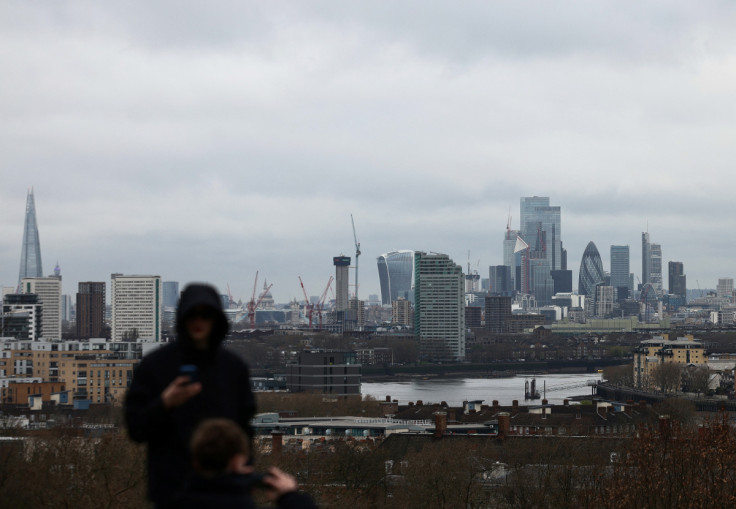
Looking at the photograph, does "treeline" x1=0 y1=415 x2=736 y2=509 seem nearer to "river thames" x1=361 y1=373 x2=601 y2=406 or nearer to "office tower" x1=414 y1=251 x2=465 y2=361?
"river thames" x1=361 y1=373 x2=601 y2=406

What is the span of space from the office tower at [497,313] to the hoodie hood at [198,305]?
185 m

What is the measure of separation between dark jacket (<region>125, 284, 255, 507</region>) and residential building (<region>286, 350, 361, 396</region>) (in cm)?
5882

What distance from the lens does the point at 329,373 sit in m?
62.1

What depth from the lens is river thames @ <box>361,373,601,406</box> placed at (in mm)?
70181

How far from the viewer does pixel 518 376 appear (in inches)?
4247

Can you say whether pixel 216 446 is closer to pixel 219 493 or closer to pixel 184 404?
pixel 219 493

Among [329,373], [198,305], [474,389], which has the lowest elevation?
[474,389]

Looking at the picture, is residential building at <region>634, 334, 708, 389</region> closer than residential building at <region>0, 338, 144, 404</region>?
No

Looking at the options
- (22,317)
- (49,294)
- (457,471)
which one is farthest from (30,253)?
(457,471)

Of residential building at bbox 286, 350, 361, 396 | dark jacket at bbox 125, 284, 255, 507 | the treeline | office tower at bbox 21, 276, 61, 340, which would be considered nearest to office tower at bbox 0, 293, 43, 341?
residential building at bbox 286, 350, 361, 396

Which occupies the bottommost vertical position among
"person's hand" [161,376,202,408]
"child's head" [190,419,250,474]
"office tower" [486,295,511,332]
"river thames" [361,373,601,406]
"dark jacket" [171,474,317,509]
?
"river thames" [361,373,601,406]

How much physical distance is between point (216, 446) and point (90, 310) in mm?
133897

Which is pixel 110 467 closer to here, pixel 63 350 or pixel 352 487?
pixel 352 487

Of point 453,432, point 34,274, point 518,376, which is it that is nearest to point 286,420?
point 453,432
